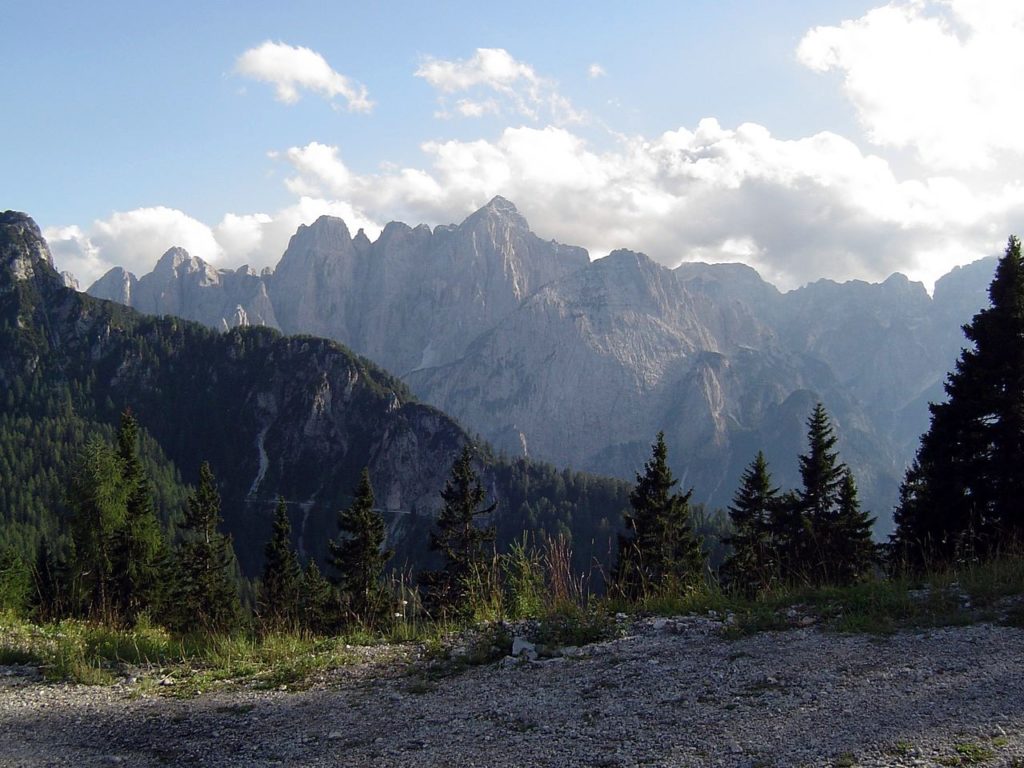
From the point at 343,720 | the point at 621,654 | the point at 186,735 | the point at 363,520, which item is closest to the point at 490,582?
the point at 621,654

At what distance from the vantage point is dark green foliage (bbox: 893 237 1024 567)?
19.7m

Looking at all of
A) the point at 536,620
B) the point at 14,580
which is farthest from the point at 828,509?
the point at 14,580

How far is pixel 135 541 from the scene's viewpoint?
127ft

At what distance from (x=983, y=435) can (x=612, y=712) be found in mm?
17884

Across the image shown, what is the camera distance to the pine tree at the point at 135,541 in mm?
37719

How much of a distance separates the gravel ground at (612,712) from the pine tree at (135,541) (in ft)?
104

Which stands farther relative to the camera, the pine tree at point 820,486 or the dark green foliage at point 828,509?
the pine tree at point 820,486

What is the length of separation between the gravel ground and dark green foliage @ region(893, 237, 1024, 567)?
495 inches

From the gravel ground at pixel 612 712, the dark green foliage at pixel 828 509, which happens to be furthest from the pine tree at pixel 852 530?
the gravel ground at pixel 612 712

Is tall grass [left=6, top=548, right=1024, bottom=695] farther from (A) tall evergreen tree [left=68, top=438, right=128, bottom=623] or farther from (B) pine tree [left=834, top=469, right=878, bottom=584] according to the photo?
(A) tall evergreen tree [left=68, top=438, right=128, bottom=623]

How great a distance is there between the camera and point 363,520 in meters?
43.0

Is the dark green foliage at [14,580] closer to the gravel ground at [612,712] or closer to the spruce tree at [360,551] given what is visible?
the spruce tree at [360,551]

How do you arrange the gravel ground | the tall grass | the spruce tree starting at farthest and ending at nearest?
the spruce tree → the tall grass → the gravel ground

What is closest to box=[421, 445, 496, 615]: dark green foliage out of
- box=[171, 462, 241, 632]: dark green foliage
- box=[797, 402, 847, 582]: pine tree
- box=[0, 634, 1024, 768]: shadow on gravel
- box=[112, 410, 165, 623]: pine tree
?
box=[171, 462, 241, 632]: dark green foliage
